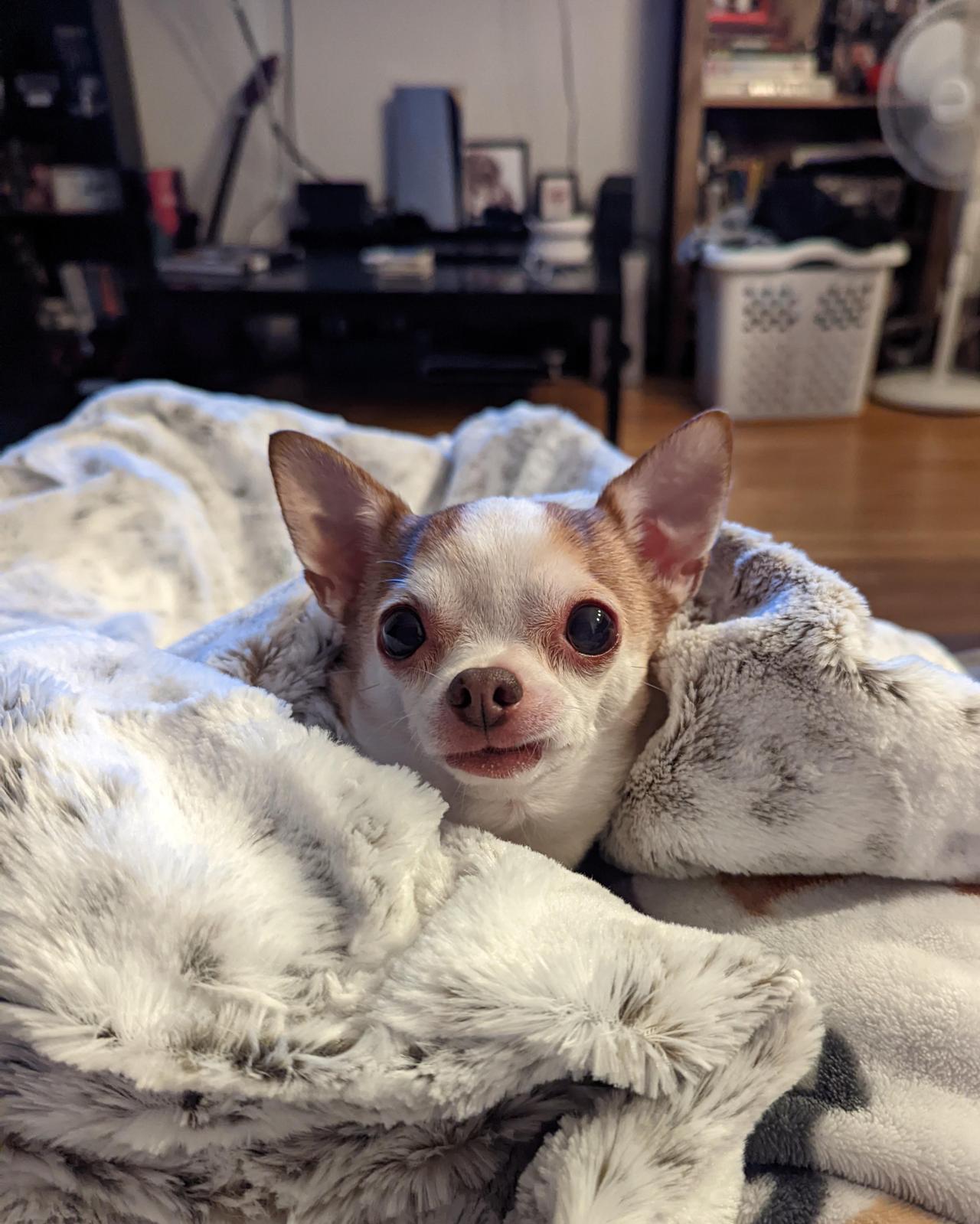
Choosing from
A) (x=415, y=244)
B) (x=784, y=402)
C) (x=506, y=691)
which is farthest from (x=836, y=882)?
(x=415, y=244)

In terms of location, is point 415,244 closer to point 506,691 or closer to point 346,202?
point 346,202

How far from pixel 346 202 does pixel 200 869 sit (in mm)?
2977

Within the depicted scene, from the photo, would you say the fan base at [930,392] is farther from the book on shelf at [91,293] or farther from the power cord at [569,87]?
the book on shelf at [91,293]

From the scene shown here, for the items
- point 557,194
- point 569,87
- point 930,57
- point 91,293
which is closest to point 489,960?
point 930,57

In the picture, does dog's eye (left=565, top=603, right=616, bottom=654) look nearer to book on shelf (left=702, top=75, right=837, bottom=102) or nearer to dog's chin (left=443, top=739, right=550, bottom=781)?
dog's chin (left=443, top=739, right=550, bottom=781)

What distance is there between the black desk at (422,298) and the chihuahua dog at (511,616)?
1634 mm

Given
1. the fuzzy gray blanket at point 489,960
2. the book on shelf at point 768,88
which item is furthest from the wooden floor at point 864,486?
the fuzzy gray blanket at point 489,960

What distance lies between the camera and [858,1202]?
53 cm

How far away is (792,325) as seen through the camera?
2.68 meters

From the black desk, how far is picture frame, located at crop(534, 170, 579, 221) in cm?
58

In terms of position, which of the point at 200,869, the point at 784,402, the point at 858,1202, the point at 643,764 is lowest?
the point at 784,402

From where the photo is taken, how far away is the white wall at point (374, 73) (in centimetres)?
278

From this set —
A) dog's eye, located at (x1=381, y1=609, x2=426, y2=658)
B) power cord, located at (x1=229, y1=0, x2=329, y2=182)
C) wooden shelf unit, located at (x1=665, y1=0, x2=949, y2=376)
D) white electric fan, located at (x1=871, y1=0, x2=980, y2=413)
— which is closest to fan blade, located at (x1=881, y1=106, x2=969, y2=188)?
white electric fan, located at (x1=871, y1=0, x2=980, y2=413)

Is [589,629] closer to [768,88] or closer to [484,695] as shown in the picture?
[484,695]
